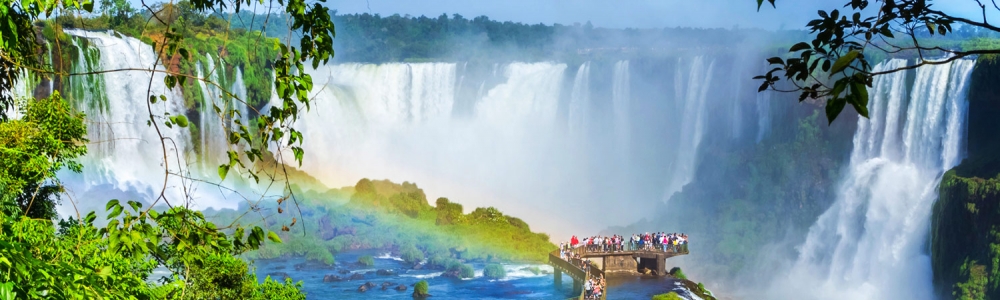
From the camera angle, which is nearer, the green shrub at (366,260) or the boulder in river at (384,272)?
the boulder in river at (384,272)

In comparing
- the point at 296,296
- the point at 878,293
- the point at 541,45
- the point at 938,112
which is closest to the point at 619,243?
the point at 878,293

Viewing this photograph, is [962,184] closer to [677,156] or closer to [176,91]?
[677,156]

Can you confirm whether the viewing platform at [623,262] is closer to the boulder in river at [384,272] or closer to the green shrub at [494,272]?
the green shrub at [494,272]

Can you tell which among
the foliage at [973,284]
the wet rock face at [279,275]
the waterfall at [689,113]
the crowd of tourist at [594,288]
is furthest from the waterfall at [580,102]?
the foliage at [973,284]

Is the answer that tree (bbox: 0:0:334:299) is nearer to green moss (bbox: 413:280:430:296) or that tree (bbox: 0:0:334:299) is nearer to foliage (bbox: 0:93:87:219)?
foliage (bbox: 0:93:87:219)

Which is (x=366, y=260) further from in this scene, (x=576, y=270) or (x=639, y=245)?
(x=639, y=245)

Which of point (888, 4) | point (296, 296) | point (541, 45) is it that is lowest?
point (296, 296)

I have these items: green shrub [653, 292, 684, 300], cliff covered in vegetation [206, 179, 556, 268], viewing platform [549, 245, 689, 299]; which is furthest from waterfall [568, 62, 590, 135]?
green shrub [653, 292, 684, 300]
